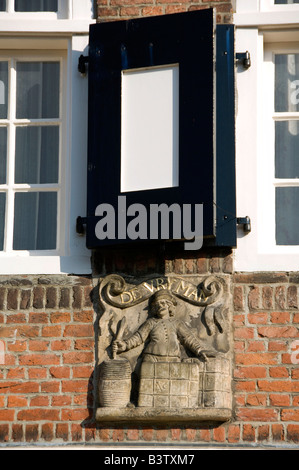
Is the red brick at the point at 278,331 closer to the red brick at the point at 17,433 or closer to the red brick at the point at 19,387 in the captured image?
the red brick at the point at 19,387

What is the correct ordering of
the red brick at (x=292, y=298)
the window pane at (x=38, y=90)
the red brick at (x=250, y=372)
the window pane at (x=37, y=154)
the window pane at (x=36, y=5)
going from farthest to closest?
the window pane at (x=36, y=5) → the window pane at (x=38, y=90) → the window pane at (x=37, y=154) → the red brick at (x=292, y=298) → the red brick at (x=250, y=372)

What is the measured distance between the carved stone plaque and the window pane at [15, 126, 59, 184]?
0.88 m

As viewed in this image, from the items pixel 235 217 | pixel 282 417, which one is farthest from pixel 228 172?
pixel 282 417

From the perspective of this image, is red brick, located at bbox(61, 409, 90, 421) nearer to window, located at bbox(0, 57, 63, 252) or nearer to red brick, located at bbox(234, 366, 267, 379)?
red brick, located at bbox(234, 366, 267, 379)

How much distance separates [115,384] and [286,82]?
217 cm

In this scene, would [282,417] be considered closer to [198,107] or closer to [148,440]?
[148,440]

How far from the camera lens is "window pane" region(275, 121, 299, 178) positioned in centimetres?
913

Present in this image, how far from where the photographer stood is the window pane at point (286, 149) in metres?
9.13

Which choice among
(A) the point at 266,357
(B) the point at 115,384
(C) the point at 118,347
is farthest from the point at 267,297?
(B) the point at 115,384

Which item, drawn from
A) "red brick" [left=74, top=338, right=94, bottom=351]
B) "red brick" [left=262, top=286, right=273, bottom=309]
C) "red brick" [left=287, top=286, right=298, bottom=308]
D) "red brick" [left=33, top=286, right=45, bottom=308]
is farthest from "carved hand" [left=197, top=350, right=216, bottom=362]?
"red brick" [left=33, top=286, right=45, bottom=308]

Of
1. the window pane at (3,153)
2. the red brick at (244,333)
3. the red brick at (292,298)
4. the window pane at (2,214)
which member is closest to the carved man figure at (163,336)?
the red brick at (244,333)

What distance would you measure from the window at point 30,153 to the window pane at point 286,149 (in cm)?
133

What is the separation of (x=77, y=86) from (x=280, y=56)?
126 cm

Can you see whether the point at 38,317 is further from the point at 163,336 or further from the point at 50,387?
the point at 163,336
